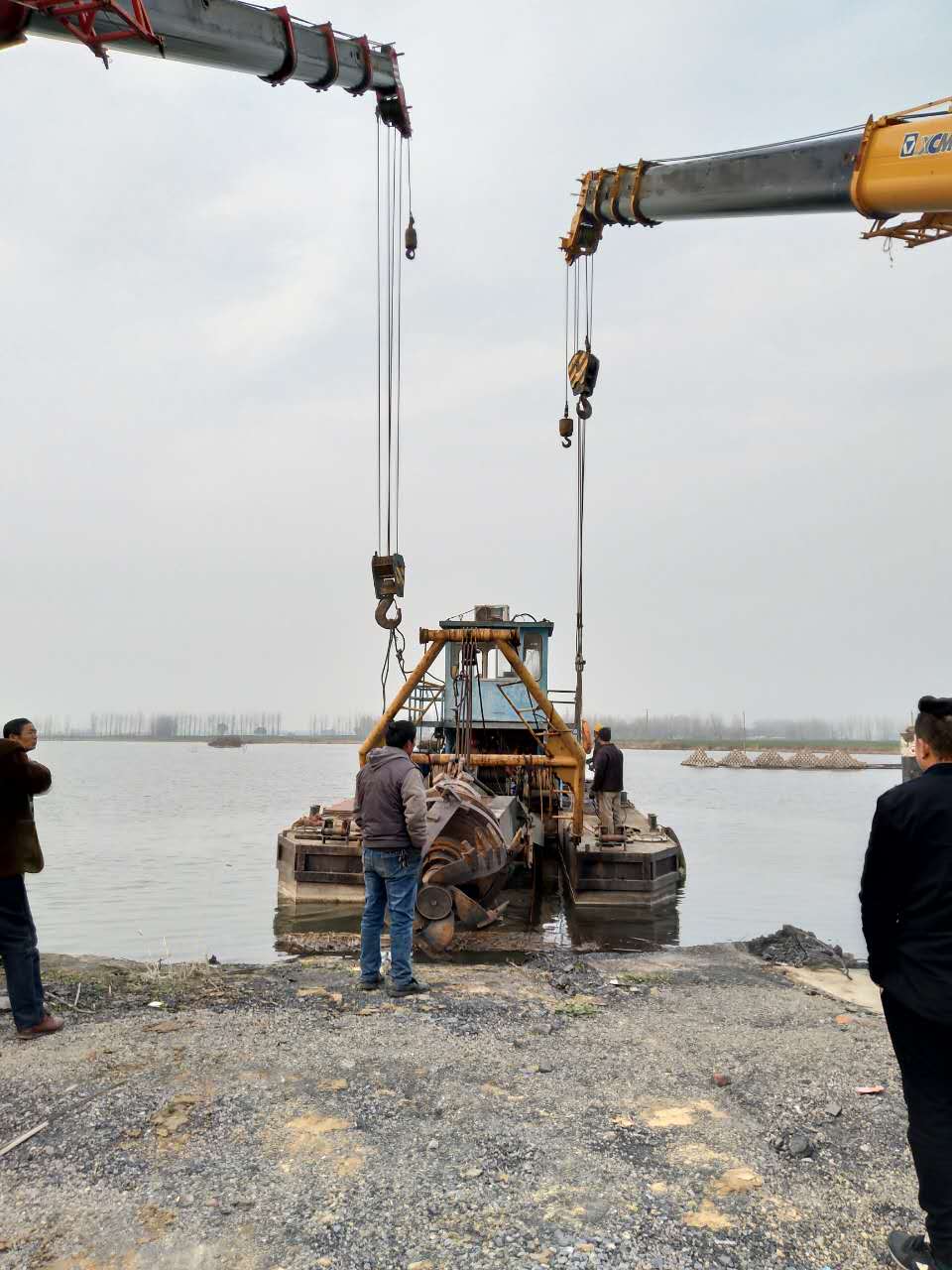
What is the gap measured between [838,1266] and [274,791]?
46.8 meters

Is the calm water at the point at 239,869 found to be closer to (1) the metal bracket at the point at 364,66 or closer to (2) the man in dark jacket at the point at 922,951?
(2) the man in dark jacket at the point at 922,951

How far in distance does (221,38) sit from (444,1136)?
11.0 m

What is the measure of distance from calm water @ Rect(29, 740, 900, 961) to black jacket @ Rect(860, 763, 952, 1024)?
9702 mm

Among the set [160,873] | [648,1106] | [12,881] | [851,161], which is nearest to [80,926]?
[160,873]

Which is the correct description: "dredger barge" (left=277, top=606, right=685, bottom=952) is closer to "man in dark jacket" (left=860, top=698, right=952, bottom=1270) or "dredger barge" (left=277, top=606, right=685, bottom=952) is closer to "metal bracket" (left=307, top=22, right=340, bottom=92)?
"man in dark jacket" (left=860, top=698, right=952, bottom=1270)

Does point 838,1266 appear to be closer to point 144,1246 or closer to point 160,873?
point 144,1246

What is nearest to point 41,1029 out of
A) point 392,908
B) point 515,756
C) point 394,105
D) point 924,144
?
point 392,908

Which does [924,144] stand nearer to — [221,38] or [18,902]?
[221,38]

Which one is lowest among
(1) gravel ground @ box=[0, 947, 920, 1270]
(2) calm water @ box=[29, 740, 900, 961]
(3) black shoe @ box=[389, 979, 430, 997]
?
(2) calm water @ box=[29, 740, 900, 961]

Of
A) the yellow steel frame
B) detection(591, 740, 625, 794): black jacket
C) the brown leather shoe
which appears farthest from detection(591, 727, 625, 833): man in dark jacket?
the brown leather shoe

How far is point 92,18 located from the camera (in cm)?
793

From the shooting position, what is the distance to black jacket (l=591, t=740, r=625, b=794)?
50.1 ft

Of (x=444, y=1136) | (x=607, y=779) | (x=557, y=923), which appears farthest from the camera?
(x=607, y=779)

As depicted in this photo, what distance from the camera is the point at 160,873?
19.4 meters
